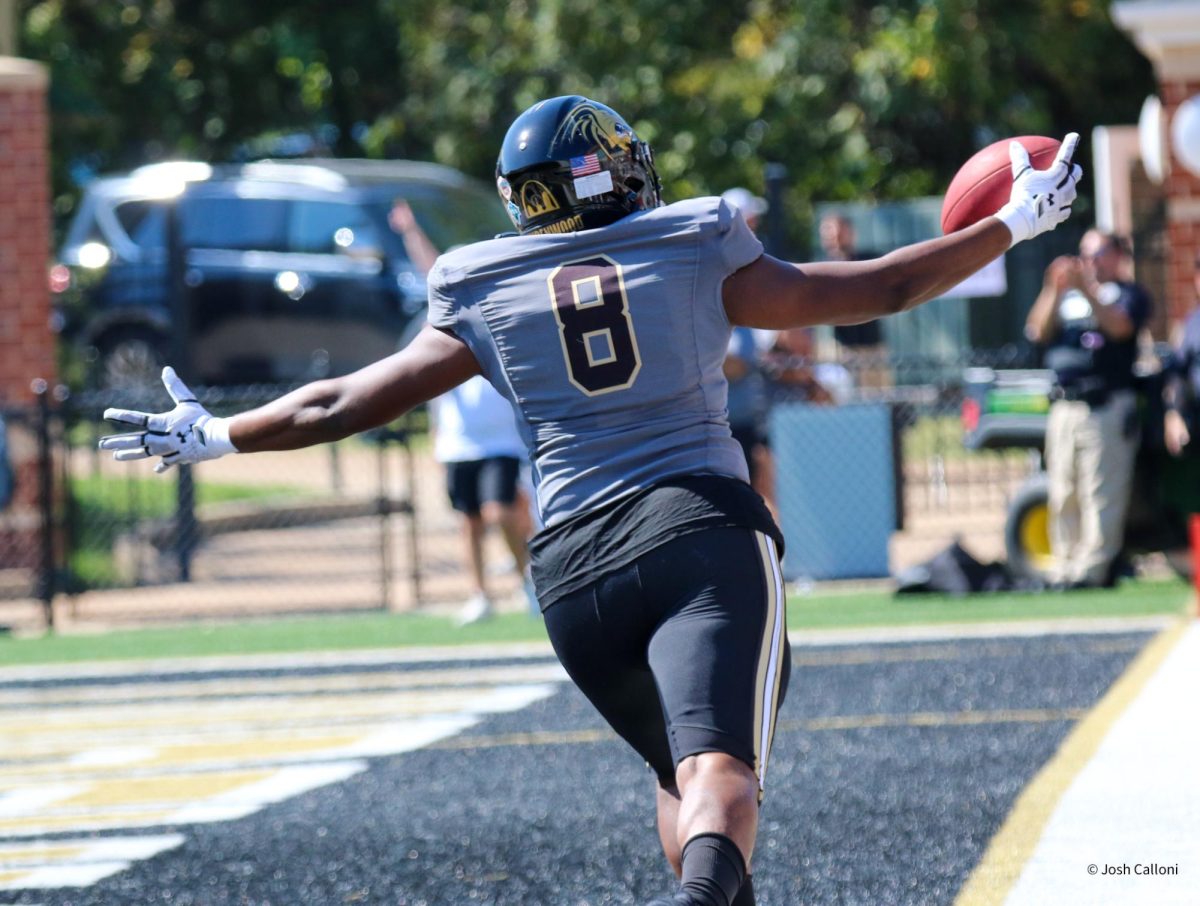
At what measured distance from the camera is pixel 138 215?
1928 cm

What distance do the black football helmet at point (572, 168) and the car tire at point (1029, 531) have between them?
8.21 metres

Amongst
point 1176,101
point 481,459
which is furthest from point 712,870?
point 1176,101

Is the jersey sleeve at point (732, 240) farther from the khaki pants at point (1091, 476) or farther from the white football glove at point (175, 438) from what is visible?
the khaki pants at point (1091, 476)

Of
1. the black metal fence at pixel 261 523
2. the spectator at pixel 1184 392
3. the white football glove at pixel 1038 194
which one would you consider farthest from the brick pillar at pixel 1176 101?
the white football glove at pixel 1038 194

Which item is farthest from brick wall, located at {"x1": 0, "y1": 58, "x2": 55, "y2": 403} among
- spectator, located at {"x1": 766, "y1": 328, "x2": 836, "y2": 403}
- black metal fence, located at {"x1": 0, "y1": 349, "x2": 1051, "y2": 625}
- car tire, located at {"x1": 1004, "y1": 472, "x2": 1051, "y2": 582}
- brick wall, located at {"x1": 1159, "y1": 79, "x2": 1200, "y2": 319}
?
brick wall, located at {"x1": 1159, "y1": 79, "x2": 1200, "y2": 319}

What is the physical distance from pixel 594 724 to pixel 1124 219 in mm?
9298

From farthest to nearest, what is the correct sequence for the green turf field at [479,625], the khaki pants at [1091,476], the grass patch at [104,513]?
the grass patch at [104,513], the khaki pants at [1091,476], the green turf field at [479,625]

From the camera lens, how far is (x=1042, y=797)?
19.7ft

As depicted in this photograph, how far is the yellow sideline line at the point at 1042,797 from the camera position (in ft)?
16.3

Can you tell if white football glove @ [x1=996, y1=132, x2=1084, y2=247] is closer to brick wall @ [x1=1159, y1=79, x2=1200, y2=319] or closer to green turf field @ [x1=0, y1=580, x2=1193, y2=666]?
green turf field @ [x1=0, y1=580, x2=1193, y2=666]

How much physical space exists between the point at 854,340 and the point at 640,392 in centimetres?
1228

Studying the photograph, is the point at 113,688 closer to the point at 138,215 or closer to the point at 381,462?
the point at 381,462

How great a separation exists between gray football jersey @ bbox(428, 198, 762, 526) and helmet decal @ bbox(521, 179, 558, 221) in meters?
0.08

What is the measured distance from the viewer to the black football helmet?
12.5 feet
